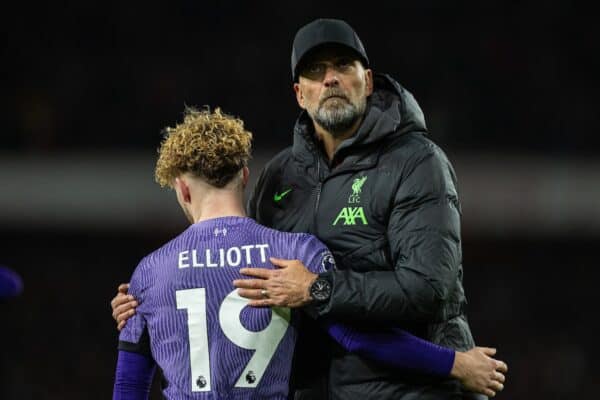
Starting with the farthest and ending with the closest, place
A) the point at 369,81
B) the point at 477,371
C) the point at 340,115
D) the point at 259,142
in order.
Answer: the point at 259,142 < the point at 369,81 < the point at 340,115 < the point at 477,371

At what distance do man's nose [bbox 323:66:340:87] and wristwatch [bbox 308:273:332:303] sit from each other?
679mm

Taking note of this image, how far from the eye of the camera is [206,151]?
276 cm

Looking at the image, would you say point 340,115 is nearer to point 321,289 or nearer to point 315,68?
point 315,68

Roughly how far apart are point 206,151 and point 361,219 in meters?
0.53

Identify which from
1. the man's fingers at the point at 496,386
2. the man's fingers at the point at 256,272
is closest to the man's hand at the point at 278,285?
the man's fingers at the point at 256,272

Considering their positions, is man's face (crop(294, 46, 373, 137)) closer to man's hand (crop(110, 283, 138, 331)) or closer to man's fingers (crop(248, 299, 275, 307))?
man's fingers (crop(248, 299, 275, 307))

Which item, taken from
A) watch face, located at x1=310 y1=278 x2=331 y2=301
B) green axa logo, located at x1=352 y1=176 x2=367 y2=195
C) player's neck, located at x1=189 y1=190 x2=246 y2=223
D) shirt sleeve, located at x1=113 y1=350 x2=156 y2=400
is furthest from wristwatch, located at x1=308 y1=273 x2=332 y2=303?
shirt sleeve, located at x1=113 y1=350 x2=156 y2=400

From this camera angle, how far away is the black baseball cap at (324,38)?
3109 mm

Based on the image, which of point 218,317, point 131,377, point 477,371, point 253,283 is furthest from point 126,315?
point 477,371

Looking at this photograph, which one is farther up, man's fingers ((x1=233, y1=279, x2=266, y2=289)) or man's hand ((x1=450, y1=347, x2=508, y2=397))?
man's fingers ((x1=233, y1=279, x2=266, y2=289))

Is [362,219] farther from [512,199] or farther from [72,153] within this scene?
[72,153]

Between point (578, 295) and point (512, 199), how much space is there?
1288 millimetres

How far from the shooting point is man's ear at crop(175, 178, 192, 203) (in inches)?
111

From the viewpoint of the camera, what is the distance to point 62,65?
988 cm
